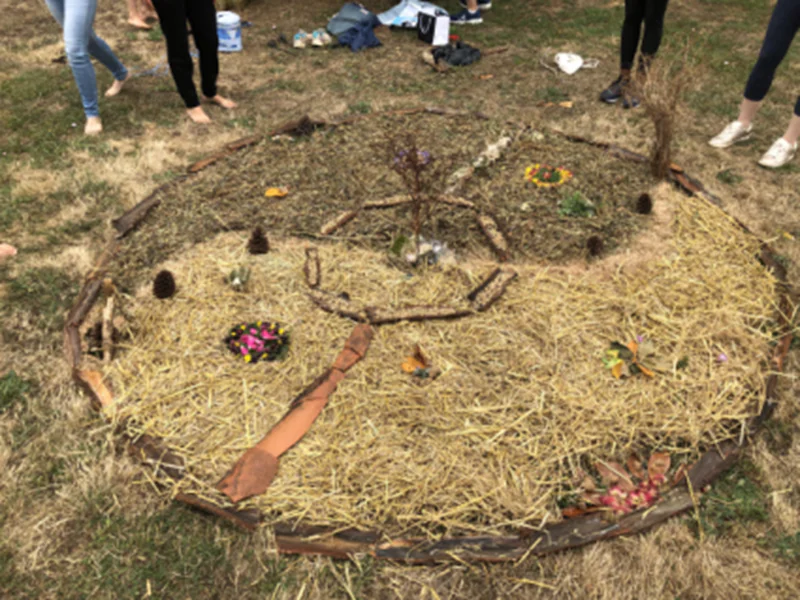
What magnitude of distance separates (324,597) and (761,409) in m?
2.43

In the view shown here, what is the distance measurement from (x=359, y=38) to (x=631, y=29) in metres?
3.54

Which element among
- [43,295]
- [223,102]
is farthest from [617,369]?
[223,102]

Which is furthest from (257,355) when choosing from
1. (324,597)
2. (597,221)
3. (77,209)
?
(597,221)

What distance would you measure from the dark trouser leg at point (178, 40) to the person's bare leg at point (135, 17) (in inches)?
135

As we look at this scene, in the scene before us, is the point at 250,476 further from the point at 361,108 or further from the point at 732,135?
the point at 732,135

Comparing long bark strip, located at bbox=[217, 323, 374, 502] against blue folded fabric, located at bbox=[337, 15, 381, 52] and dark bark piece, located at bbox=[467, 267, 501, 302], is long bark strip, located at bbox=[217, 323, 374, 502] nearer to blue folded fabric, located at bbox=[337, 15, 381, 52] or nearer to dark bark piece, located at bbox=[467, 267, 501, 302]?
dark bark piece, located at bbox=[467, 267, 501, 302]

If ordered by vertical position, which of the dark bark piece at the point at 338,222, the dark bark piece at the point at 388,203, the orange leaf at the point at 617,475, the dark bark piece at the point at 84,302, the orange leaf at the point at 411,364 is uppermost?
the dark bark piece at the point at 388,203

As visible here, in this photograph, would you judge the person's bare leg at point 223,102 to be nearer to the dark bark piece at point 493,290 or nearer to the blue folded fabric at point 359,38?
the blue folded fabric at point 359,38

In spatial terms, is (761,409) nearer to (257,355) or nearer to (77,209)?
(257,355)

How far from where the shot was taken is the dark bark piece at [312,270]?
3.59 metres

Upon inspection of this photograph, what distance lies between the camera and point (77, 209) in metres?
4.33

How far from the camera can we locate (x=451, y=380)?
304cm

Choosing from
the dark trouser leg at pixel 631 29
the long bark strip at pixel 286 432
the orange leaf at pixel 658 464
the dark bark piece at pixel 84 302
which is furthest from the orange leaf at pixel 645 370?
the dark trouser leg at pixel 631 29

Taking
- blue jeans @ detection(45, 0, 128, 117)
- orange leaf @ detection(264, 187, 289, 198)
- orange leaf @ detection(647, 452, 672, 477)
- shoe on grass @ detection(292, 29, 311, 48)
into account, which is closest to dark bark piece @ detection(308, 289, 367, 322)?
orange leaf @ detection(264, 187, 289, 198)
